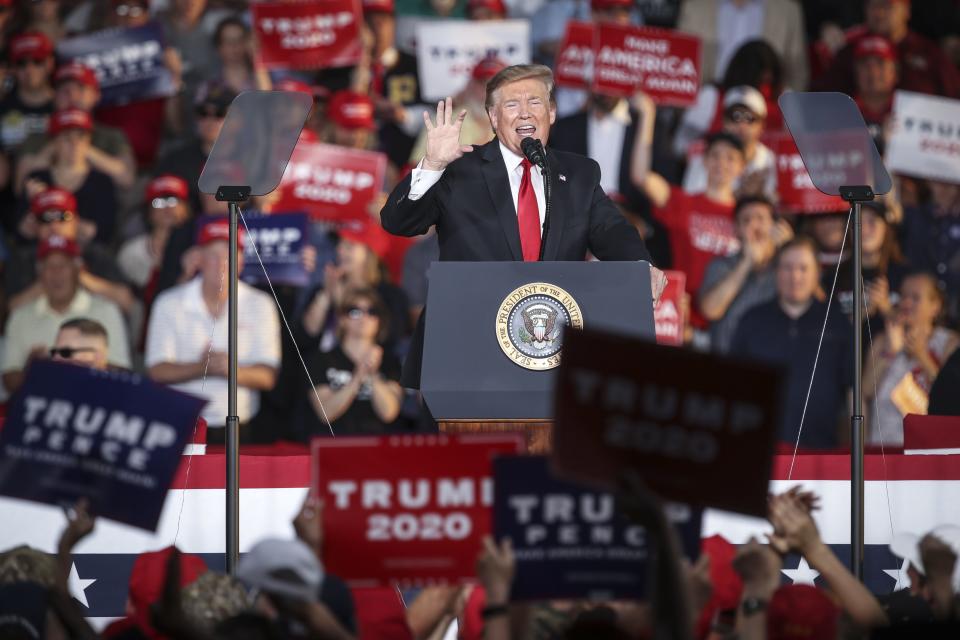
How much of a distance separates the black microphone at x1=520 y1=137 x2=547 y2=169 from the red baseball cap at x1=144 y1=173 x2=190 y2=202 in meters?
4.03

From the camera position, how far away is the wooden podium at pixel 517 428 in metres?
5.16

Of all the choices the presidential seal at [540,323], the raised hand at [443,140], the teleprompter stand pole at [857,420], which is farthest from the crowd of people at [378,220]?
the raised hand at [443,140]

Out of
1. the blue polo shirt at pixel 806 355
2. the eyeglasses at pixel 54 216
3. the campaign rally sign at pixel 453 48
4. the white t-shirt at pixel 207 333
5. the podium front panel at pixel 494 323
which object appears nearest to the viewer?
the podium front panel at pixel 494 323

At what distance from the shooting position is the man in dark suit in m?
5.58

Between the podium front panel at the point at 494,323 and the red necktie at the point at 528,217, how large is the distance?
509 mm

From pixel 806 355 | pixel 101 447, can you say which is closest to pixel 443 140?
pixel 101 447

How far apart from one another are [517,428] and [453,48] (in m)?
5.06

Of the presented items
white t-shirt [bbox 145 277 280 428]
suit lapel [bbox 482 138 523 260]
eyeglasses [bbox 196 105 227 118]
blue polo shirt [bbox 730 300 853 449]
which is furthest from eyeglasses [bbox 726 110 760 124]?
suit lapel [bbox 482 138 523 260]

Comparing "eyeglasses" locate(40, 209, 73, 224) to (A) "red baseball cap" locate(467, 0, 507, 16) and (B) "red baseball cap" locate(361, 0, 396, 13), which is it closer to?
(B) "red baseball cap" locate(361, 0, 396, 13)

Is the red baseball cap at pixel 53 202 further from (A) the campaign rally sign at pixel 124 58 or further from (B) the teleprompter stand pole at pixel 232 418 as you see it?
(B) the teleprompter stand pole at pixel 232 418

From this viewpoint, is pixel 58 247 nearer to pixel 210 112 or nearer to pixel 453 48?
pixel 210 112

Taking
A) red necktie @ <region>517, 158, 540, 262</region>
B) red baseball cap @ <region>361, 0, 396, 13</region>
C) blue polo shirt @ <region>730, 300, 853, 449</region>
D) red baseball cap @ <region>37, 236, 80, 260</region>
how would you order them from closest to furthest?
red necktie @ <region>517, 158, 540, 262</region>, blue polo shirt @ <region>730, 300, 853, 449</region>, red baseball cap @ <region>37, 236, 80, 260</region>, red baseball cap @ <region>361, 0, 396, 13</region>

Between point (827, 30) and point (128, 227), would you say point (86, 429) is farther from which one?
point (827, 30)

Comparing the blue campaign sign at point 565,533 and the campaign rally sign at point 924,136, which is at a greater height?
the campaign rally sign at point 924,136
